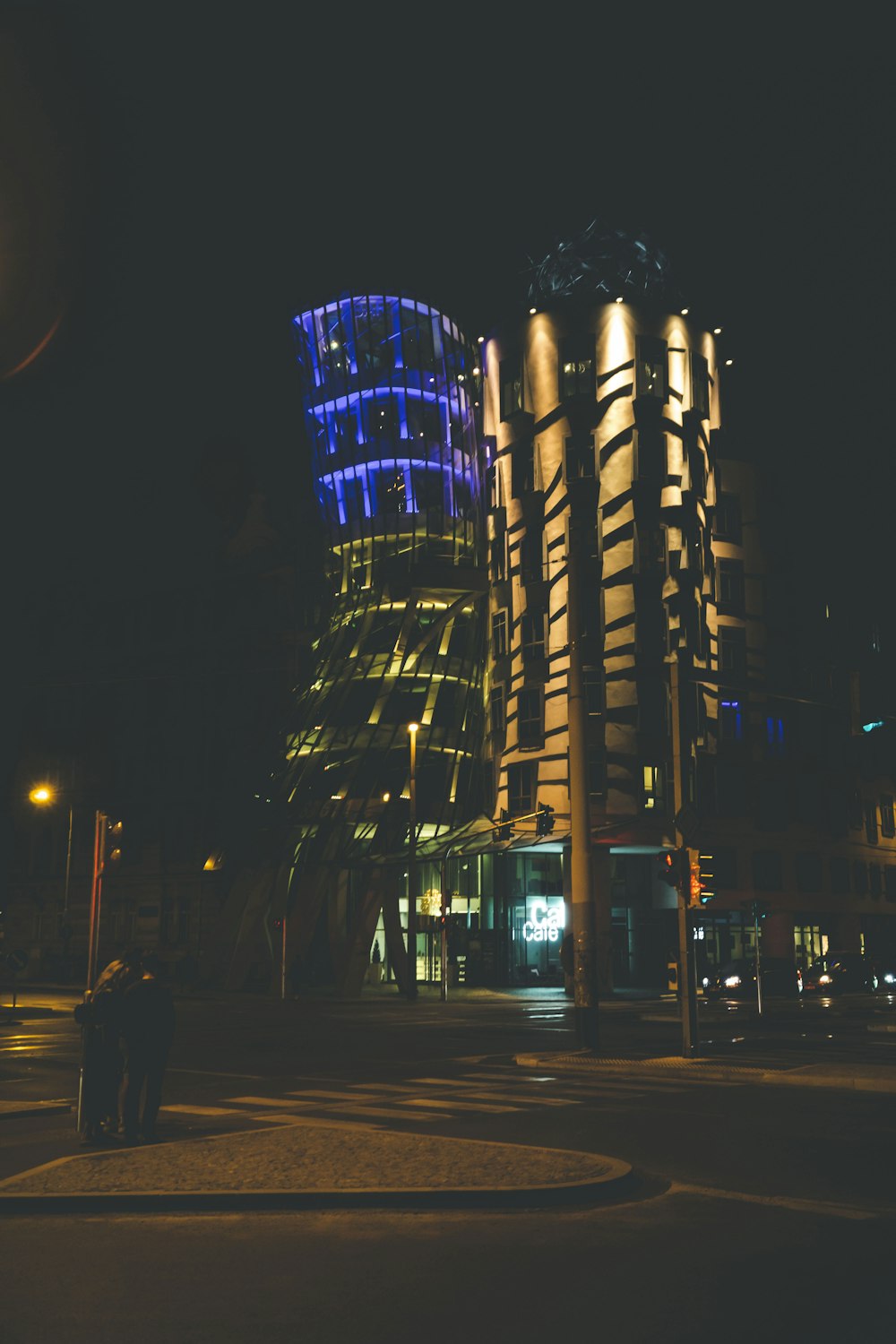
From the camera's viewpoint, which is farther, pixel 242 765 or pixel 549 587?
pixel 242 765

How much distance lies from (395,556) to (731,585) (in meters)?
17.1

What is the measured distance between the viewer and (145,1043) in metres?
12.5

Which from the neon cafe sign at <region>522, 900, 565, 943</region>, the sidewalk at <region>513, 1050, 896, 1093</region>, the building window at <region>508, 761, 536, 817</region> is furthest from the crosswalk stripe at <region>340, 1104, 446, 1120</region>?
the neon cafe sign at <region>522, 900, 565, 943</region>

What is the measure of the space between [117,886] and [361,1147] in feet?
222

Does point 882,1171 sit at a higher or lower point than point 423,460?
lower

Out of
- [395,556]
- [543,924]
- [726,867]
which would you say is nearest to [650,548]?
[395,556]

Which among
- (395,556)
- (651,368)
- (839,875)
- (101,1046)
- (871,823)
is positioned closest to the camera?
(101,1046)

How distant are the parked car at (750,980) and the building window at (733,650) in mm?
16388

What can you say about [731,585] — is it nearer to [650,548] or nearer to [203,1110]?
[650,548]

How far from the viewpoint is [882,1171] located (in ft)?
35.3

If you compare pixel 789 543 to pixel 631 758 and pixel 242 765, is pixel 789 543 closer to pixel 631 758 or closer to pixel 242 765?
pixel 631 758

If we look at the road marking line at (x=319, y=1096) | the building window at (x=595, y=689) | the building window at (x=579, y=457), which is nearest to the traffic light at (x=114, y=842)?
the road marking line at (x=319, y=1096)

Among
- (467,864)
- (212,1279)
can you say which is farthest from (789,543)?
(212,1279)

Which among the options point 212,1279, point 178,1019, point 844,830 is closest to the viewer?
point 212,1279
